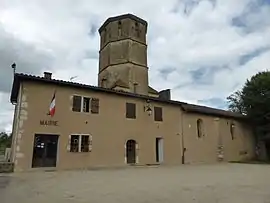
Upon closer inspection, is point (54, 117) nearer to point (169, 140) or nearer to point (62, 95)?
point (62, 95)

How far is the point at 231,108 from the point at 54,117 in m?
20.3

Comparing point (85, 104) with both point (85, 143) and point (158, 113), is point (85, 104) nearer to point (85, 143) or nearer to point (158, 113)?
point (85, 143)

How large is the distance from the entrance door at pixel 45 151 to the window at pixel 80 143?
952 mm

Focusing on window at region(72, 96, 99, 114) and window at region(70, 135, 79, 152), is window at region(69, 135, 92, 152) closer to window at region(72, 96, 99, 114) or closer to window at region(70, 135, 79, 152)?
window at region(70, 135, 79, 152)

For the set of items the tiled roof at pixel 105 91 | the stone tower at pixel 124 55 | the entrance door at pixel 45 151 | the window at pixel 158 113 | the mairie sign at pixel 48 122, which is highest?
the stone tower at pixel 124 55

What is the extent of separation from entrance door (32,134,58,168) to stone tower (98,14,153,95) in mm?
14911

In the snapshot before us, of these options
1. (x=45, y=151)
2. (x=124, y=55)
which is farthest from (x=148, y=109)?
(x=124, y=55)

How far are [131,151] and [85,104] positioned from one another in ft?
15.2

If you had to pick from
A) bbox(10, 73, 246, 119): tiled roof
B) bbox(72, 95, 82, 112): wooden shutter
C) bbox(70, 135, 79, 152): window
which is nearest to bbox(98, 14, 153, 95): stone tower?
bbox(10, 73, 246, 119): tiled roof

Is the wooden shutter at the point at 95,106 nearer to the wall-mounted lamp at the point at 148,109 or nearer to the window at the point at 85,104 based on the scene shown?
the window at the point at 85,104

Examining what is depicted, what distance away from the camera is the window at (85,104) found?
17.2 m

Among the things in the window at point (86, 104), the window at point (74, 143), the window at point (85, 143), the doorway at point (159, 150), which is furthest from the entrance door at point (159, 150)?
the window at point (74, 143)

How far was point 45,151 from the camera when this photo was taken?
52.3 feet

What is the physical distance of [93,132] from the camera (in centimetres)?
1756
